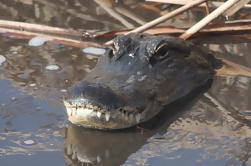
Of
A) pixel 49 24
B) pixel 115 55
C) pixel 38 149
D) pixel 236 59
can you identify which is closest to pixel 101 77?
pixel 115 55

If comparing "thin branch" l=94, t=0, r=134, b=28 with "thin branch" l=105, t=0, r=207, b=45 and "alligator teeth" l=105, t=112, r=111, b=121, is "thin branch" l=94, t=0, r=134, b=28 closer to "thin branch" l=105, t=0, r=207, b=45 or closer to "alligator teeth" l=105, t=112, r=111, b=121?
"thin branch" l=105, t=0, r=207, b=45

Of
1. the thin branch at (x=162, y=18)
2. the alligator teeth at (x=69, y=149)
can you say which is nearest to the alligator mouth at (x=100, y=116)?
the alligator teeth at (x=69, y=149)

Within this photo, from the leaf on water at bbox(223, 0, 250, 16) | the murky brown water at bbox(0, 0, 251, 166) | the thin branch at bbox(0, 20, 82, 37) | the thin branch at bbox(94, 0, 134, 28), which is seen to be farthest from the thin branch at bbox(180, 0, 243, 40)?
the thin branch at bbox(0, 20, 82, 37)

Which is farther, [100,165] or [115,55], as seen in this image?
[115,55]

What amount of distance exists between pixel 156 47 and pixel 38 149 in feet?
4.03

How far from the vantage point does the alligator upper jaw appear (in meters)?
3.92

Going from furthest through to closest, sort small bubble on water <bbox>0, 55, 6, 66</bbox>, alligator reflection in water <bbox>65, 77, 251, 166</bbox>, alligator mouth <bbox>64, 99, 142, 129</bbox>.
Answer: small bubble on water <bbox>0, 55, 6, 66</bbox> → alligator mouth <bbox>64, 99, 142, 129</bbox> → alligator reflection in water <bbox>65, 77, 251, 166</bbox>

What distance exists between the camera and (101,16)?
6.58m

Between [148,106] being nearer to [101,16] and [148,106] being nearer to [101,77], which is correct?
[101,77]

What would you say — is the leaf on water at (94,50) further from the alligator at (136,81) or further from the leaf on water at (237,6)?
the leaf on water at (237,6)

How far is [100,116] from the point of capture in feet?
12.9

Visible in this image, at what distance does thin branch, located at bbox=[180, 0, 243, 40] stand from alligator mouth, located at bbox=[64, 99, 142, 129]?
1567mm

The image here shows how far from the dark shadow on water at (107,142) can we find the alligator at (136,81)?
0.18ft

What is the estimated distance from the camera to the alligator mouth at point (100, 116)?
3912 mm
